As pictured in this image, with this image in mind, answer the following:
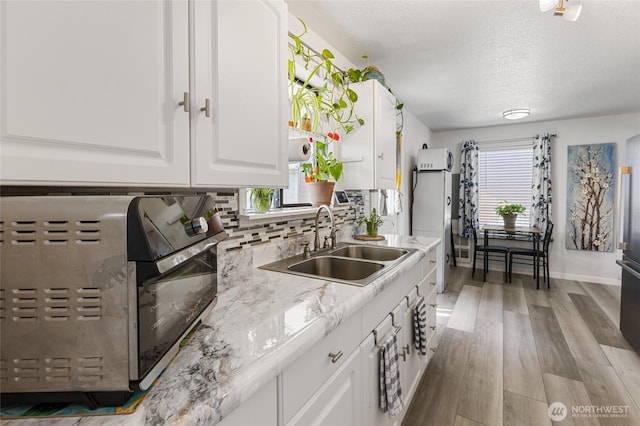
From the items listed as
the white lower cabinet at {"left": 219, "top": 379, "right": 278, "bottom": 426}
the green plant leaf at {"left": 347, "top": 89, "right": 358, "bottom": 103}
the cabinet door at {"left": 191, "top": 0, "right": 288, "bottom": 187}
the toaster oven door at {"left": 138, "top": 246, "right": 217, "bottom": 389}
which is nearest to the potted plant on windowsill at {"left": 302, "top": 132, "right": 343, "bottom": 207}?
the green plant leaf at {"left": 347, "top": 89, "right": 358, "bottom": 103}

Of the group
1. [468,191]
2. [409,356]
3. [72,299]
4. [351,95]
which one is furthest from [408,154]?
[72,299]

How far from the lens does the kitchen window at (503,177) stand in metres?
4.74

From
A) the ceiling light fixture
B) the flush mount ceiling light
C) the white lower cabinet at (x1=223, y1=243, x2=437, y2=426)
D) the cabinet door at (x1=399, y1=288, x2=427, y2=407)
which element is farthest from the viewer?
the ceiling light fixture

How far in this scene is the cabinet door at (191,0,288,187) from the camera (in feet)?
2.94

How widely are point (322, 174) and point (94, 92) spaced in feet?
4.84

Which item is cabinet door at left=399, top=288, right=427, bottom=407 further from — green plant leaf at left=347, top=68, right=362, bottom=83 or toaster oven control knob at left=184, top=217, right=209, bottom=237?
green plant leaf at left=347, top=68, right=362, bottom=83

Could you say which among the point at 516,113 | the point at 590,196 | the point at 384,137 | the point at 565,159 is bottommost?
the point at 590,196

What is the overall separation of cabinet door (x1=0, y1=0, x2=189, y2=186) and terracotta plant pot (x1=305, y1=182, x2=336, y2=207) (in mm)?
1082

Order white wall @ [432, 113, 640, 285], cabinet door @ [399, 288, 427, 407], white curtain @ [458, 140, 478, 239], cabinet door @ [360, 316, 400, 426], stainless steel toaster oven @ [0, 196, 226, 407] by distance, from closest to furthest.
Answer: stainless steel toaster oven @ [0, 196, 226, 407] < cabinet door @ [360, 316, 400, 426] < cabinet door @ [399, 288, 427, 407] < white wall @ [432, 113, 640, 285] < white curtain @ [458, 140, 478, 239]

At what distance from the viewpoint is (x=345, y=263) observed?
5.71ft

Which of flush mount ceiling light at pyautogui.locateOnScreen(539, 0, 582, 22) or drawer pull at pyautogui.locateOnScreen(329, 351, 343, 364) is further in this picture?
flush mount ceiling light at pyautogui.locateOnScreen(539, 0, 582, 22)

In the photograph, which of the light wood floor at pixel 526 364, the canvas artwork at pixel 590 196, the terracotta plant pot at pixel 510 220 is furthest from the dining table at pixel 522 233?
the light wood floor at pixel 526 364

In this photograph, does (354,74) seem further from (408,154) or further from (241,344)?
(408,154)

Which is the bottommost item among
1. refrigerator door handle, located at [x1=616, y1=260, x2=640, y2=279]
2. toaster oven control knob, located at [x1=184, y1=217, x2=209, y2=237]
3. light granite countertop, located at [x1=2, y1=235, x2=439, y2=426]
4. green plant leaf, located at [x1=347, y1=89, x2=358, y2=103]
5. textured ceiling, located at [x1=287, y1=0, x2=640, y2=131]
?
refrigerator door handle, located at [x1=616, y1=260, x2=640, y2=279]
